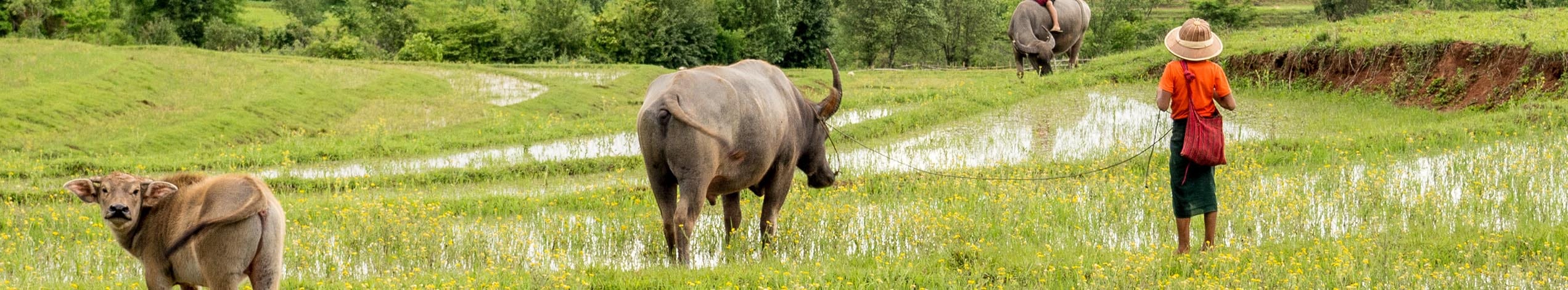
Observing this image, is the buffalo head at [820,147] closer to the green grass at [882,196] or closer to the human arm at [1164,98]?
the green grass at [882,196]

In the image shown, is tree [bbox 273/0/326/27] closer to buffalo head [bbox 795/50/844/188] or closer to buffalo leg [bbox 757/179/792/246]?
buffalo head [bbox 795/50/844/188]

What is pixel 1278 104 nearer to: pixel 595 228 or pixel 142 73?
pixel 595 228

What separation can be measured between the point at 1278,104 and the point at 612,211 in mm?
8837

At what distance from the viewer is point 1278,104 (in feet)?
50.1

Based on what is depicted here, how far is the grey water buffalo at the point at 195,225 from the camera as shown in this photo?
544 centimetres

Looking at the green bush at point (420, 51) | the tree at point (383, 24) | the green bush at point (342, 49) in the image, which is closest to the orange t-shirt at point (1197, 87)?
the green bush at point (342, 49)

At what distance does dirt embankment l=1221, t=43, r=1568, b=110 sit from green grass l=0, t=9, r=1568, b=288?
0.19 m

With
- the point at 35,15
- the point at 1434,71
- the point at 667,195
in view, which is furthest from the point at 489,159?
the point at 35,15

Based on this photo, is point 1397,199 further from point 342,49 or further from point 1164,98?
point 342,49

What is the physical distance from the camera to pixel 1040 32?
1927 cm

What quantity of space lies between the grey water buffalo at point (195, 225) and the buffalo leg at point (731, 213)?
2946 mm

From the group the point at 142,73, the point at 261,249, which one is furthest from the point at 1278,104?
the point at 142,73

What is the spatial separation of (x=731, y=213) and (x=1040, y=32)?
11986 millimetres

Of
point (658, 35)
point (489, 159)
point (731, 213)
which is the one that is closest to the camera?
point (731, 213)
